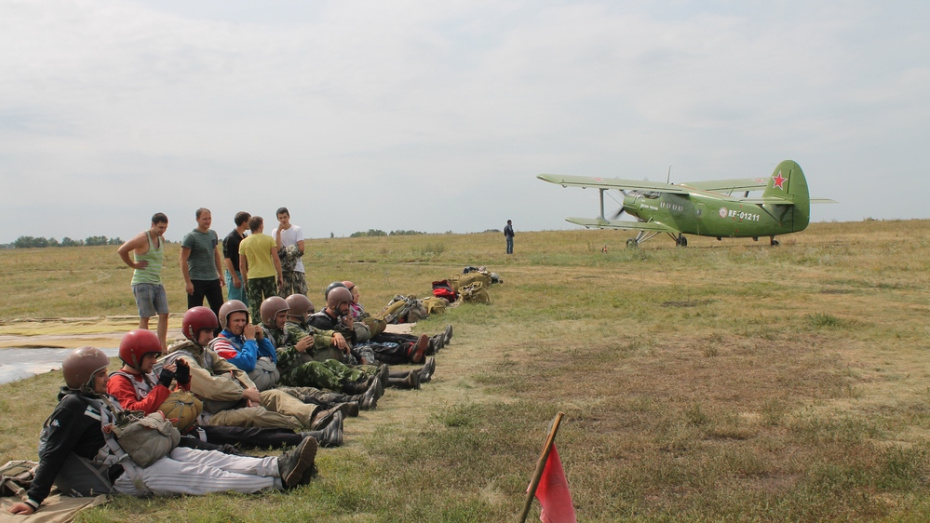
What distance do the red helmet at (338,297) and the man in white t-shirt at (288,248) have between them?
2556 millimetres

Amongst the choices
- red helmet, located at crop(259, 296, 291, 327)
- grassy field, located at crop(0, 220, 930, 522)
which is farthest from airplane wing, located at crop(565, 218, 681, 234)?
red helmet, located at crop(259, 296, 291, 327)

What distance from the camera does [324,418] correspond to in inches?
244

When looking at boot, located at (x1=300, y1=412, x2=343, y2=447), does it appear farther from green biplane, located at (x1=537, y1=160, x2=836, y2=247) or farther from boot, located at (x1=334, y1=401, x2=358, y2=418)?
green biplane, located at (x1=537, y1=160, x2=836, y2=247)

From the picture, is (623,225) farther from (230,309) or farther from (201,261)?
(230,309)

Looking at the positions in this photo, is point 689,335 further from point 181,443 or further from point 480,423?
point 181,443

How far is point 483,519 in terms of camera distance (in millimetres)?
4449

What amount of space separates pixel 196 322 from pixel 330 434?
1.34 metres

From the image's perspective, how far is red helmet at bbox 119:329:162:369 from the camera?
508 cm

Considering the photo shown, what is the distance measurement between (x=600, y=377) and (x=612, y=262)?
1855 cm

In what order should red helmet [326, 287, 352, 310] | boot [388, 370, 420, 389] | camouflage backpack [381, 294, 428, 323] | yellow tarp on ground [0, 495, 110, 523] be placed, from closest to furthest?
1. yellow tarp on ground [0, 495, 110, 523]
2. boot [388, 370, 420, 389]
3. red helmet [326, 287, 352, 310]
4. camouflage backpack [381, 294, 428, 323]

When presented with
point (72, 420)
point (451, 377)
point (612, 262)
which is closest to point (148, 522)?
point (72, 420)

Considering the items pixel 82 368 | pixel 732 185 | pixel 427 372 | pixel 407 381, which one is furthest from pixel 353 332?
pixel 732 185

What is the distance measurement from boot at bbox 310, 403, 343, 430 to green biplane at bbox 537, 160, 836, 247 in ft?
90.9

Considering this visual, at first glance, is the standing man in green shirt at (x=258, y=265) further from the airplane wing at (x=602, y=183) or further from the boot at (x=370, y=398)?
the airplane wing at (x=602, y=183)
